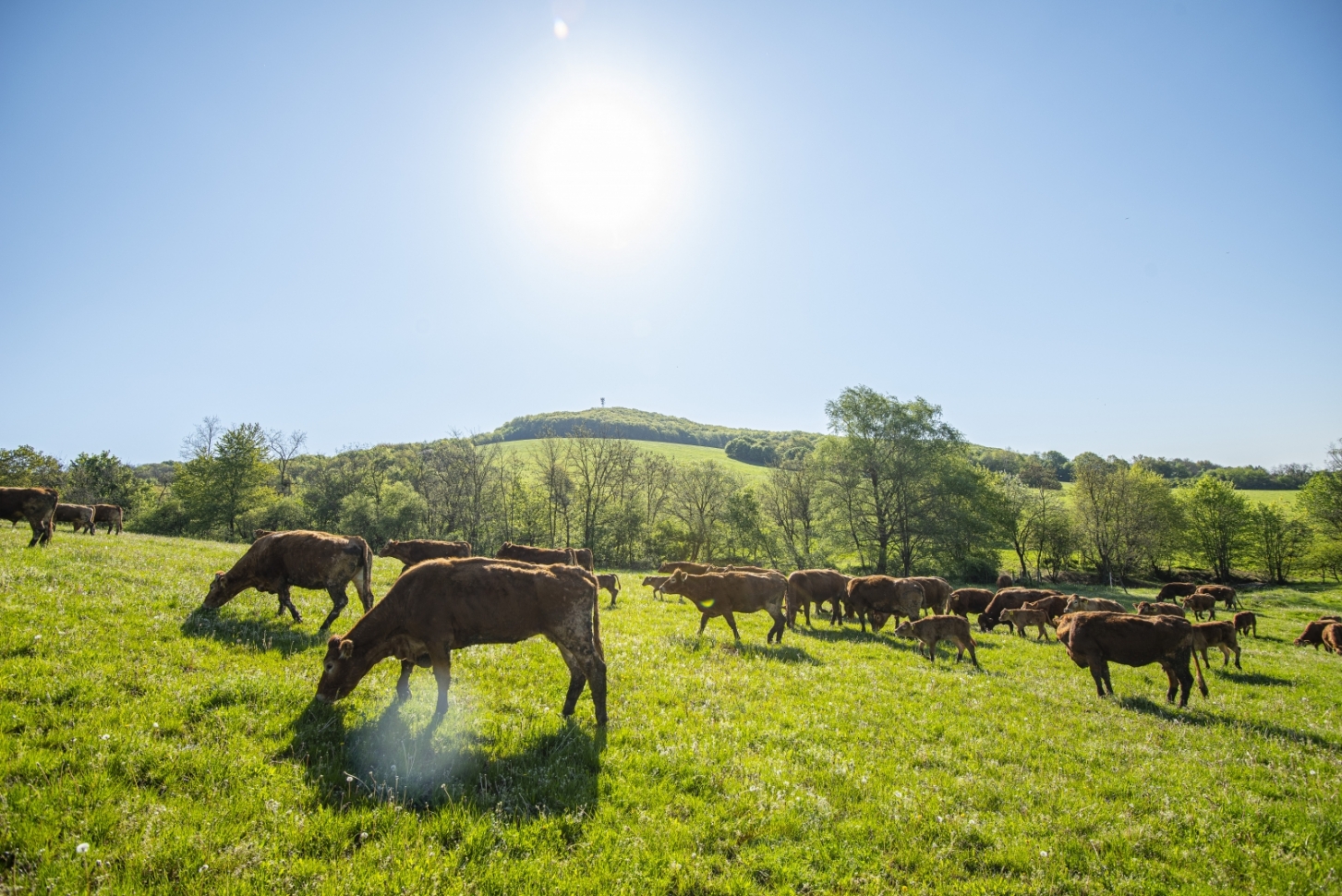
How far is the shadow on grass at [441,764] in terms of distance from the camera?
570cm

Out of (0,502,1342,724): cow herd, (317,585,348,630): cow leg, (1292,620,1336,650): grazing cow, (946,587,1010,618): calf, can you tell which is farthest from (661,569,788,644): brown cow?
(1292,620,1336,650): grazing cow

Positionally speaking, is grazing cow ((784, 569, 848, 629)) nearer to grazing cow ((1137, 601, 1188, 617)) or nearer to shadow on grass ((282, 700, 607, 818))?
shadow on grass ((282, 700, 607, 818))

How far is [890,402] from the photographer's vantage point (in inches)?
1914

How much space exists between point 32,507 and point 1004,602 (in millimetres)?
40107

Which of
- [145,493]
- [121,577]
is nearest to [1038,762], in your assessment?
[121,577]

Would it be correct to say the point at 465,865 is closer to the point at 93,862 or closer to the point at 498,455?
the point at 93,862

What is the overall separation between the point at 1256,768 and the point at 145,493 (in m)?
102

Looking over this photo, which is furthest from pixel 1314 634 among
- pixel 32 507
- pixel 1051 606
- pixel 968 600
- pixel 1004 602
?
pixel 32 507

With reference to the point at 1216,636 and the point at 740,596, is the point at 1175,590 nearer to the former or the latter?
the point at 1216,636

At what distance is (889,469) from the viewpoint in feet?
156

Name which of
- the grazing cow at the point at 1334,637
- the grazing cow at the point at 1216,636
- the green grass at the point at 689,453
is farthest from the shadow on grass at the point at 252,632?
the green grass at the point at 689,453

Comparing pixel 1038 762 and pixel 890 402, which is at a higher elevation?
pixel 890 402

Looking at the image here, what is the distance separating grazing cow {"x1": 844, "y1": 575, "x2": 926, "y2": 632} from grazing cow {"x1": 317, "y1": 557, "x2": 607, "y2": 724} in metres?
15.4

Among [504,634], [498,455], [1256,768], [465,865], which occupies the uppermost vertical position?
[498,455]
